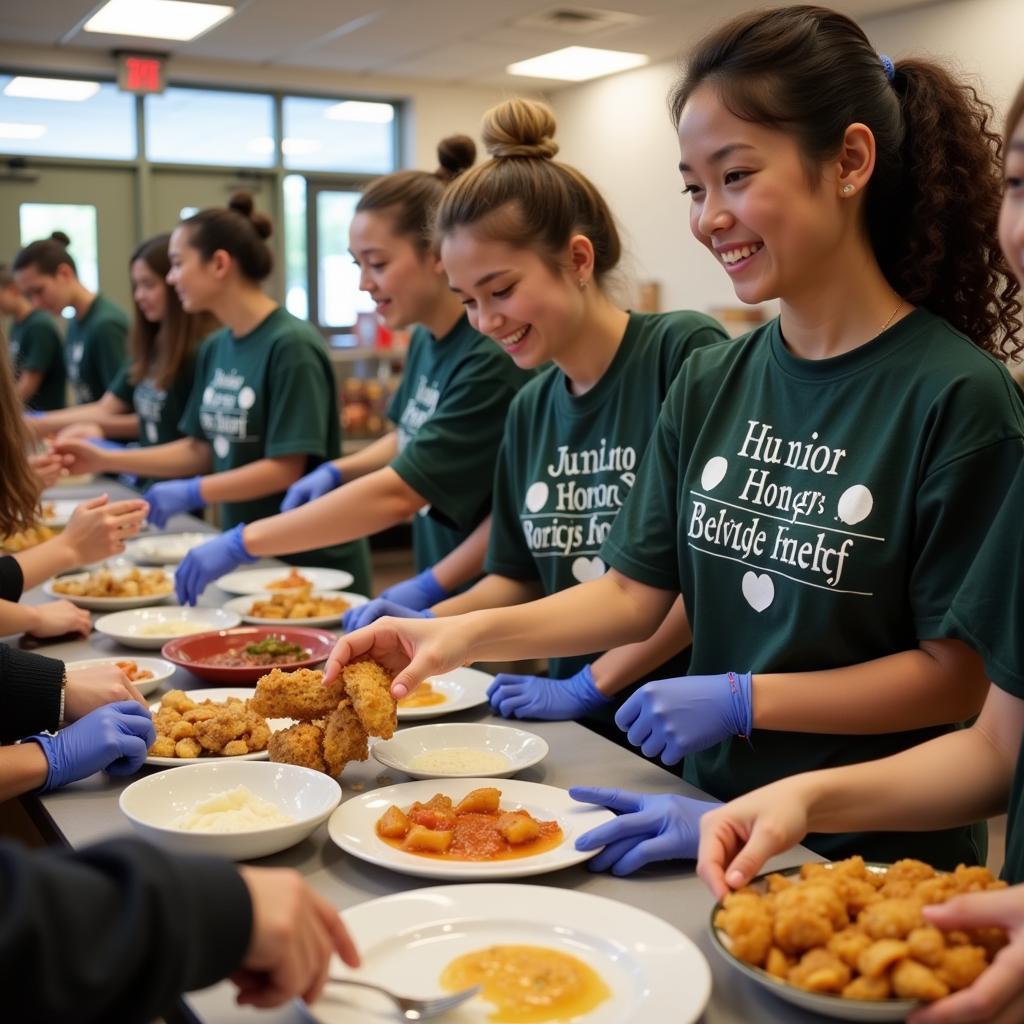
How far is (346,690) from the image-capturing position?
164cm

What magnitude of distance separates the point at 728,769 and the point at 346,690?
568 millimetres

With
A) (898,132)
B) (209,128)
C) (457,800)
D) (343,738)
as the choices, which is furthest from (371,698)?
(209,128)

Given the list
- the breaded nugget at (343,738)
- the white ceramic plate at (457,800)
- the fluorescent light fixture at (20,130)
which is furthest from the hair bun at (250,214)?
the fluorescent light fixture at (20,130)

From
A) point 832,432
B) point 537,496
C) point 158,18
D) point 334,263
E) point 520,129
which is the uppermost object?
point 158,18

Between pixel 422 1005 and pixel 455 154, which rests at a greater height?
pixel 455 154

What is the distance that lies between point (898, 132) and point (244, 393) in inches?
101

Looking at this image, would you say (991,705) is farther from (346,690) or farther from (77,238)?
(77,238)

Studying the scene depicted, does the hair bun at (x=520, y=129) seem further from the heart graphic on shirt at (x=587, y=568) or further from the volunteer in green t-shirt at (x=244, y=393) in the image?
the volunteer in green t-shirt at (x=244, y=393)

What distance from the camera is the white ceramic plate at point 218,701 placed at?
1673 mm

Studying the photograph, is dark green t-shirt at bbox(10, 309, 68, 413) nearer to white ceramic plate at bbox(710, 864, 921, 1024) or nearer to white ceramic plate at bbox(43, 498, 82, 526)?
white ceramic plate at bbox(43, 498, 82, 526)

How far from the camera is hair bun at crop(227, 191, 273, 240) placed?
4.05 metres

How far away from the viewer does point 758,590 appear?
5.36 feet

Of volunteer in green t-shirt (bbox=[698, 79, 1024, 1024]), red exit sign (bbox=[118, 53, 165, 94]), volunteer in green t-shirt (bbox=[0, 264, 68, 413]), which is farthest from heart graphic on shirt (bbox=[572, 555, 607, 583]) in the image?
red exit sign (bbox=[118, 53, 165, 94])

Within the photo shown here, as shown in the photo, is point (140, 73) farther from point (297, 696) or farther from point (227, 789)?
point (227, 789)
